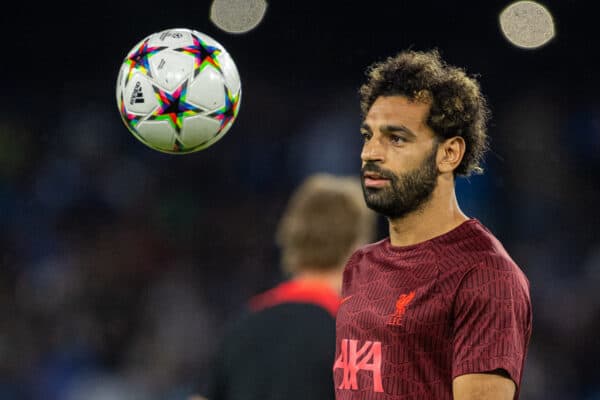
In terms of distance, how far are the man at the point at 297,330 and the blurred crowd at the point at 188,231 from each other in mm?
4145

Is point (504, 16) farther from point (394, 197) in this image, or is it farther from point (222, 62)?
point (394, 197)

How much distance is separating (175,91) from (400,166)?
4.55 ft

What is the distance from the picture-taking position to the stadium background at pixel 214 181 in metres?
7.13

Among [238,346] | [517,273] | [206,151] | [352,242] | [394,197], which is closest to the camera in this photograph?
[517,273]

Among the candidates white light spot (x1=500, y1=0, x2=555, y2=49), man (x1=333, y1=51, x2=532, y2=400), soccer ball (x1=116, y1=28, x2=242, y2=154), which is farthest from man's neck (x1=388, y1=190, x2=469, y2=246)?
white light spot (x1=500, y1=0, x2=555, y2=49)

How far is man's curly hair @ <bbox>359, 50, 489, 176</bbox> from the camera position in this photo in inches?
101

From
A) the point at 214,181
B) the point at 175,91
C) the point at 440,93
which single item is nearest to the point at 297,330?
the point at 440,93

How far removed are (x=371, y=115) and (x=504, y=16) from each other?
668 cm

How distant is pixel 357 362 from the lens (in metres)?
2.41

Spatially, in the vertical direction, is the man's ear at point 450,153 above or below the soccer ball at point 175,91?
below

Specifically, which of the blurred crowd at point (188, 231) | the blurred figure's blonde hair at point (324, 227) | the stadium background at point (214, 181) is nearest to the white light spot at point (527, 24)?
the stadium background at point (214, 181)

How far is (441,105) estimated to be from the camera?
2.57 m

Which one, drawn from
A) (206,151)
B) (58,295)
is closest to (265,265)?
(206,151)

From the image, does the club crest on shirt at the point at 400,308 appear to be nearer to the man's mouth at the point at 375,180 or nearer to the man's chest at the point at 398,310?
the man's chest at the point at 398,310
